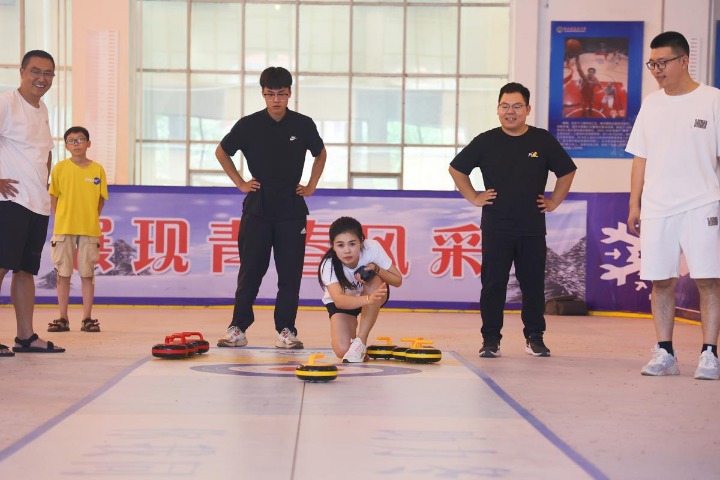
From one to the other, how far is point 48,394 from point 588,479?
2555 millimetres

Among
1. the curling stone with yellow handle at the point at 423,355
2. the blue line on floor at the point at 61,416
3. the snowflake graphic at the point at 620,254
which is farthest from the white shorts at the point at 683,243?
the snowflake graphic at the point at 620,254

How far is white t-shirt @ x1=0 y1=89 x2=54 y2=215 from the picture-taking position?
235 inches

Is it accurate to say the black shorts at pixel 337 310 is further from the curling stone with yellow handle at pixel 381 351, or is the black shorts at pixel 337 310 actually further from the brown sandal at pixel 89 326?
the brown sandal at pixel 89 326

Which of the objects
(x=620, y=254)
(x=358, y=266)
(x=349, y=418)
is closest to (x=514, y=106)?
(x=358, y=266)

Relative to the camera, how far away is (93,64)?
16.2 m

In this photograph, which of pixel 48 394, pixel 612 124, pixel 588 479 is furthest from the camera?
pixel 612 124

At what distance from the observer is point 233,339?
6.74m

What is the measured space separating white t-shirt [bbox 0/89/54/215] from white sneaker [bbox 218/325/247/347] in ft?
4.67

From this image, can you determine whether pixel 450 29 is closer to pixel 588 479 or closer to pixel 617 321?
pixel 617 321

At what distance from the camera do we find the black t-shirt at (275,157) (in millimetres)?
6887

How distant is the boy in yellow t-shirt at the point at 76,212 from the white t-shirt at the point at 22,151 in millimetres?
1977

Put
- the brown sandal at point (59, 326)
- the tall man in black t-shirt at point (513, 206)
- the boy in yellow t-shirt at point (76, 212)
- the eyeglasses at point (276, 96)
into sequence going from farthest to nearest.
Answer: the boy in yellow t-shirt at point (76, 212) → the brown sandal at point (59, 326) → the eyeglasses at point (276, 96) → the tall man in black t-shirt at point (513, 206)

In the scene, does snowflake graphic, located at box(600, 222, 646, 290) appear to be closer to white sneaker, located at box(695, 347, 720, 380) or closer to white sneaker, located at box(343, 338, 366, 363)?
white sneaker, located at box(695, 347, 720, 380)

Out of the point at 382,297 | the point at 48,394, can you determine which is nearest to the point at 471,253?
the point at 382,297
